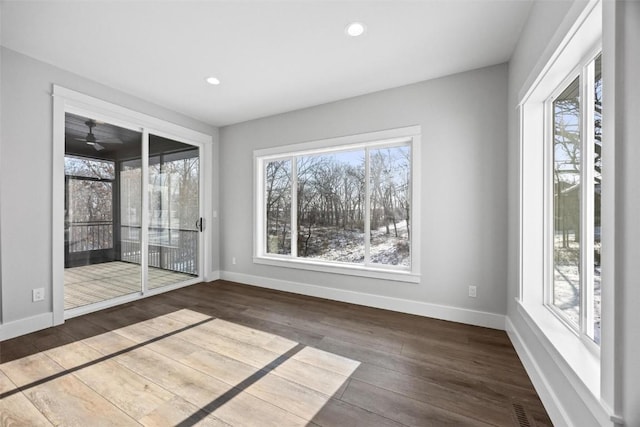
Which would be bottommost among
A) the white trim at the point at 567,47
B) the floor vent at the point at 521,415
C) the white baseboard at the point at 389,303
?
the floor vent at the point at 521,415

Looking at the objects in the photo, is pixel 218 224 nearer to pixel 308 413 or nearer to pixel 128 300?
pixel 128 300

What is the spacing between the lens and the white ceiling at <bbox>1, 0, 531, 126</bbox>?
2.00 metres

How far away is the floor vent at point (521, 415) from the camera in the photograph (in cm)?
148

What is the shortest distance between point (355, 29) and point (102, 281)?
412 centimetres

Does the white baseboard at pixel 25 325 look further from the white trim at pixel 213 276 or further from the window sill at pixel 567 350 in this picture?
the window sill at pixel 567 350

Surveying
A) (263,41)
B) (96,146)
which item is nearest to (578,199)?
(263,41)

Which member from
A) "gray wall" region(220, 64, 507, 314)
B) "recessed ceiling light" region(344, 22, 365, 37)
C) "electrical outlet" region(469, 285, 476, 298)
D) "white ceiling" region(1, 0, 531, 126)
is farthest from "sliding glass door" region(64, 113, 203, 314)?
"electrical outlet" region(469, 285, 476, 298)

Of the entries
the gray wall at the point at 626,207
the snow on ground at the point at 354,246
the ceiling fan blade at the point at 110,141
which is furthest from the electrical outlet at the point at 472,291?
the ceiling fan blade at the point at 110,141

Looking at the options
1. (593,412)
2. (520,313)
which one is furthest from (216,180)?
(593,412)

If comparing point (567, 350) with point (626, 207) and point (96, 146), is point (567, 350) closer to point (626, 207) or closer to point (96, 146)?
point (626, 207)

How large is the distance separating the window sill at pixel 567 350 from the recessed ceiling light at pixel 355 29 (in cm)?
254

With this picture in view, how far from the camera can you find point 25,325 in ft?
8.43

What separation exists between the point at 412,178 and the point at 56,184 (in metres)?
3.85

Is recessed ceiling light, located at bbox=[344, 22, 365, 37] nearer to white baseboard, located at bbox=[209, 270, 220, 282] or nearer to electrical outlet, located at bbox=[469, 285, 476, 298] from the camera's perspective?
electrical outlet, located at bbox=[469, 285, 476, 298]
